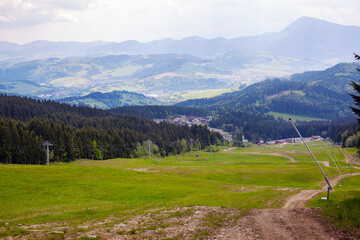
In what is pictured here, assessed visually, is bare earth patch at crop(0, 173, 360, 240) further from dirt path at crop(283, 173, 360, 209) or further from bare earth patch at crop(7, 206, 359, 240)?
dirt path at crop(283, 173, 360, 209)

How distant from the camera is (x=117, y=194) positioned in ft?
172

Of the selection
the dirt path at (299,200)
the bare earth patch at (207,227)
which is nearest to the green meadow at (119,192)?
the dirt path at (299,200)

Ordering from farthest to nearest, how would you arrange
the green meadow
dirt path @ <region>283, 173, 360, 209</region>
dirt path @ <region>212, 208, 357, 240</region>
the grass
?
the green meadow, dirt path @ <region>283, 173, 360, 209</region>, the grass, dirt path @ <region>212, 208, 357, 240</region>

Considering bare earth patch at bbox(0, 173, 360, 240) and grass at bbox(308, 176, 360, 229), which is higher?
grass at bbox(308, 176, 360, 229)

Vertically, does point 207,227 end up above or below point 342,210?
below

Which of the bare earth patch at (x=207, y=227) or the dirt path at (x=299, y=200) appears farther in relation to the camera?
the dirt path at (x=299, y=200)

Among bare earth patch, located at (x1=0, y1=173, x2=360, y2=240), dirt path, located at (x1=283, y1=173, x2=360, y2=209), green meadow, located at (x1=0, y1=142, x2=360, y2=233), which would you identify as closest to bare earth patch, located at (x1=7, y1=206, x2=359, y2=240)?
bare earth patch, located at (x1=0, y1=173, x2=360, y2=240)

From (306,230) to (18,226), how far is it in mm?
25527

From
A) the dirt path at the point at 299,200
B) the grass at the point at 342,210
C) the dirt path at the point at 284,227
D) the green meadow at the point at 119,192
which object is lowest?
the green meadow at the point at 119,192

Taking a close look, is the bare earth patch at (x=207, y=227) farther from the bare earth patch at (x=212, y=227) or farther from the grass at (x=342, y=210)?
the grass at (x=342, y=210)

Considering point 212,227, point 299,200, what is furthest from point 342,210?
point 212,227

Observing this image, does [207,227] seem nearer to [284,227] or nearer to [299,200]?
[284,227]

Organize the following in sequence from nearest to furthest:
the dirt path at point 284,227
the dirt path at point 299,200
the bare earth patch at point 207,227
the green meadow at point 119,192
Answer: the dirt path at point 284,227 < the bare earth patch at point 207,227 < the dirt path at point 299,200 < the green meadow at point 119,192

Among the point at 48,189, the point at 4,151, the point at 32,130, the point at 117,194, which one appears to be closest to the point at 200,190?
the point at 117,194
